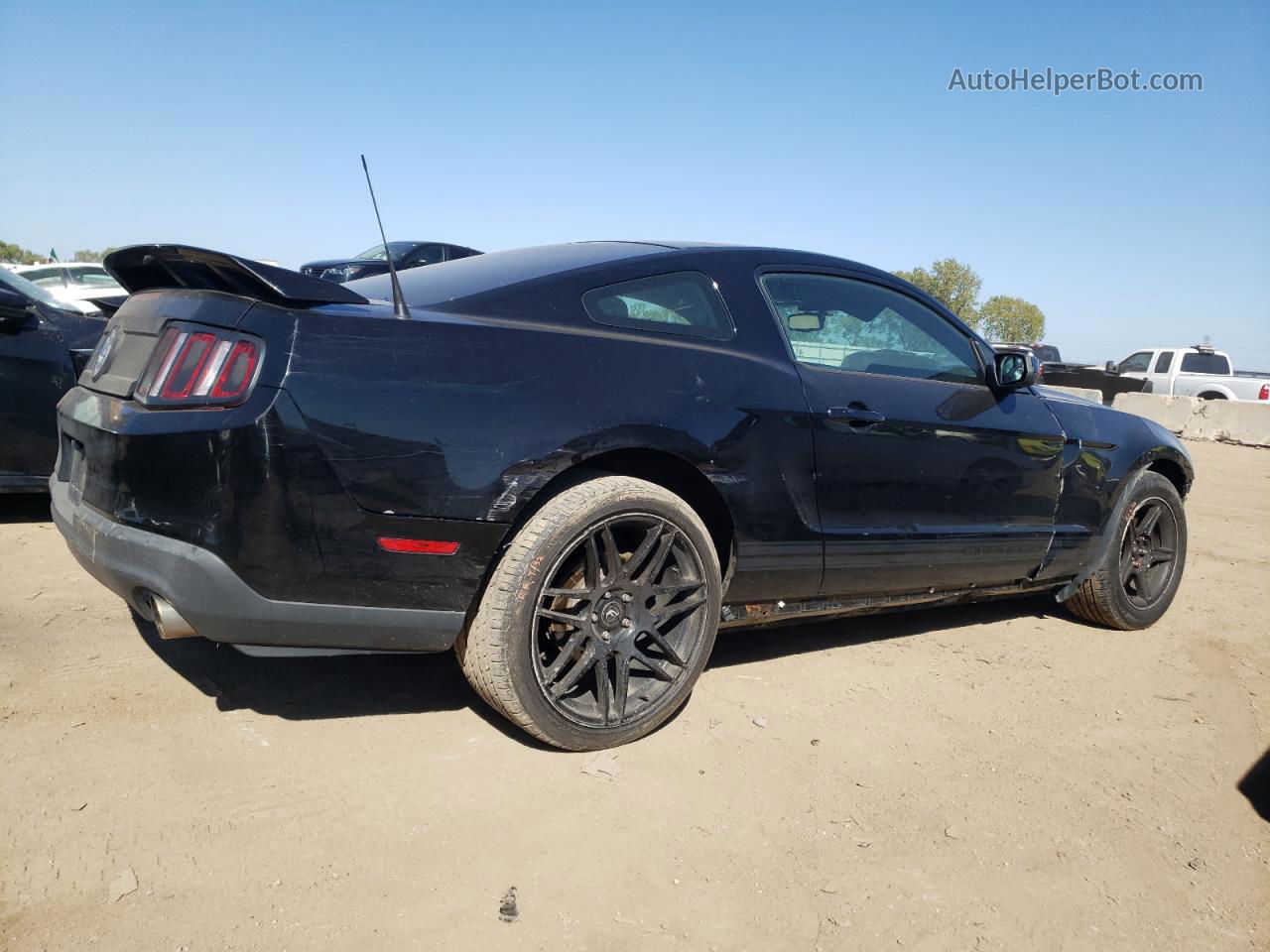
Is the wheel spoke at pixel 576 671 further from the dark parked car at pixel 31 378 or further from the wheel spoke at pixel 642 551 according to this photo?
the dark parked car at pixel 31 378

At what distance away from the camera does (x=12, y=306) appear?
4.68 metres

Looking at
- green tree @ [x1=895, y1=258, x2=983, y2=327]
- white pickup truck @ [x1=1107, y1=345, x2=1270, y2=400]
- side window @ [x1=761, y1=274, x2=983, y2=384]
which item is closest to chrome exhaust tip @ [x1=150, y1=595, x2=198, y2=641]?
side window @ [x1=761, y1=274, x2=983, y2=384]

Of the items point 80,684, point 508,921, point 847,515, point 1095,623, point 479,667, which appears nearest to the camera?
point 508,921

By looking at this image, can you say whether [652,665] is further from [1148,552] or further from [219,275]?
[1148,552]

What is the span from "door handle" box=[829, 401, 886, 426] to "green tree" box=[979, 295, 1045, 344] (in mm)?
57806

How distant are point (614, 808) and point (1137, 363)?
71.8ft

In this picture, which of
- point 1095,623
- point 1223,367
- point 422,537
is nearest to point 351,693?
A: point 422,537

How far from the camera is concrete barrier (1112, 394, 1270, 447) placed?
46.4ft

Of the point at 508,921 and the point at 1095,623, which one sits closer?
the point at 508,921

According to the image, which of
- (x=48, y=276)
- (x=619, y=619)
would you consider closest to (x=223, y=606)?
(x=619, y=619)

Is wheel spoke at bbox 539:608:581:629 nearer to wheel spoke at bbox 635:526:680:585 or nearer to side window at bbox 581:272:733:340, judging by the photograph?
wheel spoke at bbox 635:526:680:585

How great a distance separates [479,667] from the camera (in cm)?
259

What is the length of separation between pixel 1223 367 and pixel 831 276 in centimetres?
2012

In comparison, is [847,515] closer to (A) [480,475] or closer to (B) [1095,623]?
(A) [480,475]
